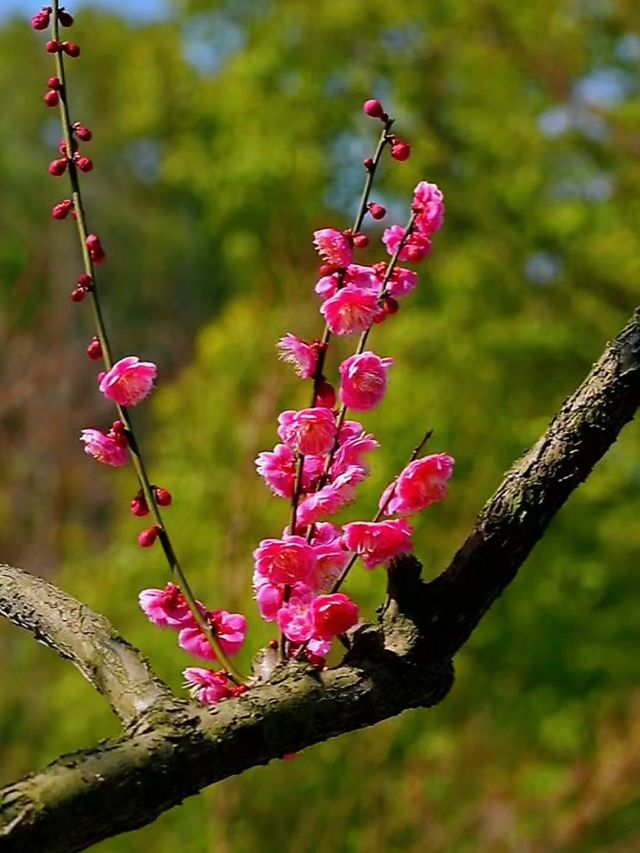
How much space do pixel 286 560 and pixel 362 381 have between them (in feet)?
0.42

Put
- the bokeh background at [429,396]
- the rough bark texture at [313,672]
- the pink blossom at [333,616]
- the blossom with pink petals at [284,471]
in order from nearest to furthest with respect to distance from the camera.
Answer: the rough bark texture at [313,672] < the pink blossom at [333,616] < the blossom with pink petals at [284,471] < the bokeh background at [429,396]

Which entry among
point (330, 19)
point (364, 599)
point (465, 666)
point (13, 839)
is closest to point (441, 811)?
point (364, 599)

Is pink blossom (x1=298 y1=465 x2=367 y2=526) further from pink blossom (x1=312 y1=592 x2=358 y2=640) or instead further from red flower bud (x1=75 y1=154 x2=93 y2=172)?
red flower bud (x1=75 y1=154 x2=93 y2=172)

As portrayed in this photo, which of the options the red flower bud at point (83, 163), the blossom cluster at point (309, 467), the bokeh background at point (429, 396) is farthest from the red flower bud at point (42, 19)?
the bokeh background at point (429, 396)

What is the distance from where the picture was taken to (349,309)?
2.63ft

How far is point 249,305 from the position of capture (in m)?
6.36

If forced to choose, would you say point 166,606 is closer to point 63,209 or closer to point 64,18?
point 63,209

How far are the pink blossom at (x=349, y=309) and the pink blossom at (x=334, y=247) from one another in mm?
28

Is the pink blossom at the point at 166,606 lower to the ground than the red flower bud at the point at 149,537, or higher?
lower

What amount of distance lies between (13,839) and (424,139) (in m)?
6.22

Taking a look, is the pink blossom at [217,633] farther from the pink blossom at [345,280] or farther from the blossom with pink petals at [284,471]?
the pink blossom at [345,280]

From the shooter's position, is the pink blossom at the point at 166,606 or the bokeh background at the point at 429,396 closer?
the pink blossom at the point at 166,606

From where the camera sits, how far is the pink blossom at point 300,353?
81 centimetres

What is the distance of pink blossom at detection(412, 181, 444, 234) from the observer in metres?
0.90
